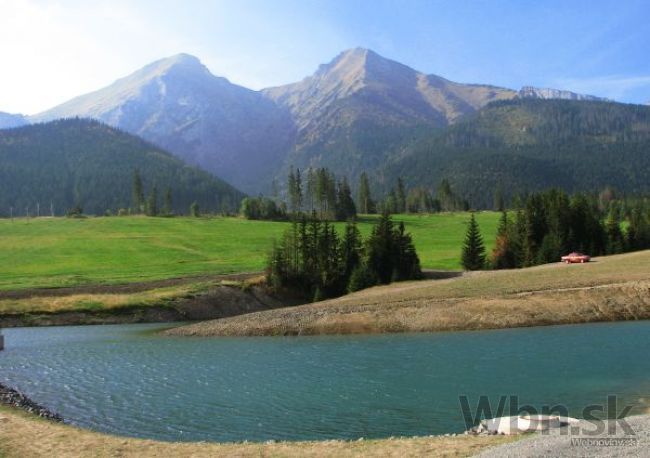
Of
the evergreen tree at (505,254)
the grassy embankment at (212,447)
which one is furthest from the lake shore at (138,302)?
the grassy embankment at (212,447)

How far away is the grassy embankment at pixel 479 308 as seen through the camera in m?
54.8

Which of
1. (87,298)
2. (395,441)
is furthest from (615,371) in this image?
(87,298)

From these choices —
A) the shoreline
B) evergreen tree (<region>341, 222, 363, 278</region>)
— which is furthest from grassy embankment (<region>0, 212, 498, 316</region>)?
the shoreline

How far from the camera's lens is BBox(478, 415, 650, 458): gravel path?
1464 centimetres

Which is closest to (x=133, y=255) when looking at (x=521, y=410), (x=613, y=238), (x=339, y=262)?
(x=339, y=262)

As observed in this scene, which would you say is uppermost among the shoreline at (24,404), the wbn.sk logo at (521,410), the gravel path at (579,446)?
the gravel path at (579,446)

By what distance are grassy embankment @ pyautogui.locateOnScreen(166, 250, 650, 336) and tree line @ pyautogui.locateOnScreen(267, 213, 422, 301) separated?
1779cm

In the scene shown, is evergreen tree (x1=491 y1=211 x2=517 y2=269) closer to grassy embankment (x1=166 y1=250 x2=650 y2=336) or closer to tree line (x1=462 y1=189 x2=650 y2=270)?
tree line (x1=462 y1=189 x2=650 y2=270)

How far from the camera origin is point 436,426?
23.2 meters

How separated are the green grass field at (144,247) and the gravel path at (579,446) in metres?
83.3

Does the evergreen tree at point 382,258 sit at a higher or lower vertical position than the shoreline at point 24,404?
higher

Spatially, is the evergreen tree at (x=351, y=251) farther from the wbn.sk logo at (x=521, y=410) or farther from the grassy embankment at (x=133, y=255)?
the wbn.sk logo at (x=521, y=410)

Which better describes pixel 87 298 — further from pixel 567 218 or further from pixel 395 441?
pixel 567 218

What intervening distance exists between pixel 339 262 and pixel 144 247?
54.1 m
